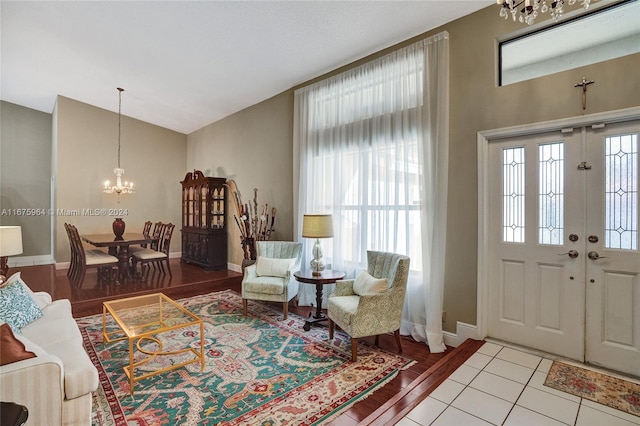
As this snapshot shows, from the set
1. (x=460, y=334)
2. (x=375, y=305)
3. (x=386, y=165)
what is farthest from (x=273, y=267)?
(x=460, y=334)

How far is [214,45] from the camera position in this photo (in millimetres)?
3977

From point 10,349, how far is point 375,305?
252 cm

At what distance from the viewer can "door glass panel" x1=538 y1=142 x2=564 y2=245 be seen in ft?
9.18

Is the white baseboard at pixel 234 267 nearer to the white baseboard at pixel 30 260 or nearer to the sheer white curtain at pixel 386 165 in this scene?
the sheer white curtain at pixel 386 165

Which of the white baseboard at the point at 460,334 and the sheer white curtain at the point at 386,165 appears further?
the sheer white curtain at the point at 386,165

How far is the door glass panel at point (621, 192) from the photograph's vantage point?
8.07ft

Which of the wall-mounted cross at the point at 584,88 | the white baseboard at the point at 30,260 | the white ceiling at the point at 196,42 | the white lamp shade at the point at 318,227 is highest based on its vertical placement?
the white ceiling at the point at 196,42

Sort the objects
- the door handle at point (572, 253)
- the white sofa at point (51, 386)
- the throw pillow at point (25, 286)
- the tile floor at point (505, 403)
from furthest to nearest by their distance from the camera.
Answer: the throw pillow at point (25, 286)
the door handle at point (572, 253)
the tile floor at point (505, 403)
the white sofa at point (51, 386)

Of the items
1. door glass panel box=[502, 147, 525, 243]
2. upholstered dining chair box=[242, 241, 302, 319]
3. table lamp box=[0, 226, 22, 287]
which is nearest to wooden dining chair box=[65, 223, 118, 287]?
table lamp box=[0, 226, 22, 287]

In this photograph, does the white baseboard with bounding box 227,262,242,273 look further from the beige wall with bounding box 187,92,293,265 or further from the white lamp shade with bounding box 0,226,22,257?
the white lamp shade with bounding box 0,226,22,257

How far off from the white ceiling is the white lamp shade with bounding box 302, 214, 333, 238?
2094 millimetres

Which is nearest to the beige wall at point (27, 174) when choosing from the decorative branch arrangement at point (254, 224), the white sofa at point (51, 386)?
the decorative branch arrangement at point (254, 224)

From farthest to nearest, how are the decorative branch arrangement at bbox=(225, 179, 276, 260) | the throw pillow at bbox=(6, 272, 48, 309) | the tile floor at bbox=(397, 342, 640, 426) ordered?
the decorative branch arrangement at bbox=(225, 179, 276, 260) → the throw pillow at bbox=(6, 272, 48, 309) → the tile floor at bbox=(397, 342, 640, 426)

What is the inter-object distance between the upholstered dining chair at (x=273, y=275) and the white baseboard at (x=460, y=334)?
1.87 meters
